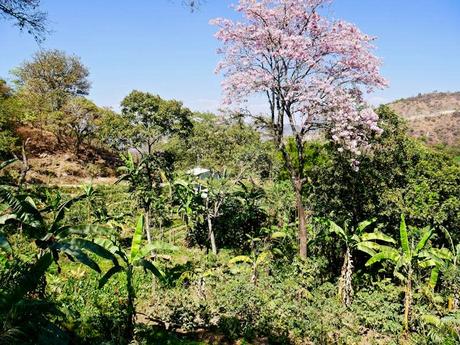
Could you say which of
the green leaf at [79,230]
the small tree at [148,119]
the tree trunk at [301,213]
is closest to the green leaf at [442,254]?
the tree trunk at [301,213]

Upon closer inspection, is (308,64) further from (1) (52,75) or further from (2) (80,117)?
(1) (52,75)

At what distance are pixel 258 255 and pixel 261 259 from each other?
2900 mm

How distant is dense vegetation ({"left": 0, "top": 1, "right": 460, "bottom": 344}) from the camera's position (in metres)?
8.77

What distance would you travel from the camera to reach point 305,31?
13578 mm

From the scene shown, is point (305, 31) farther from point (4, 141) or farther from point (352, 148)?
point (4, 141)

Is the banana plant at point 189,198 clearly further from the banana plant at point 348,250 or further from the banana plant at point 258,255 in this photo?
the banana plant at point 348,250

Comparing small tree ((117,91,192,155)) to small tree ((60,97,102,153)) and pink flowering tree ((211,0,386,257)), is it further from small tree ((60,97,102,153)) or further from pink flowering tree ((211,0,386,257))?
pink flowering tree ((211,0,386,257))

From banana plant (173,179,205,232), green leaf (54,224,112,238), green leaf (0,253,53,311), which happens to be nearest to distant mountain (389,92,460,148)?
banana plant (173,179,205,232)

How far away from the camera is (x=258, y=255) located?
18.0m

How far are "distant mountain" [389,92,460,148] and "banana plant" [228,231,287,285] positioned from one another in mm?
47274

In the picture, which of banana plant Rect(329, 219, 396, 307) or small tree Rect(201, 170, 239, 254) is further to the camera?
small tree Rect(201, 170, 239, 254)

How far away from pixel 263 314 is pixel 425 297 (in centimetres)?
679

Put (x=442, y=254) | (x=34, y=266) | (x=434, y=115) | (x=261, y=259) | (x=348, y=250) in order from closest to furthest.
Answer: (x=34, y=266)
(x=442, y=254)
(x=348, y=250)
(x=261, y=259)
(x=434, y=115)

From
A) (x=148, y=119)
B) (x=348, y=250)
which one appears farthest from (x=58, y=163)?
(x=348, y=250)
